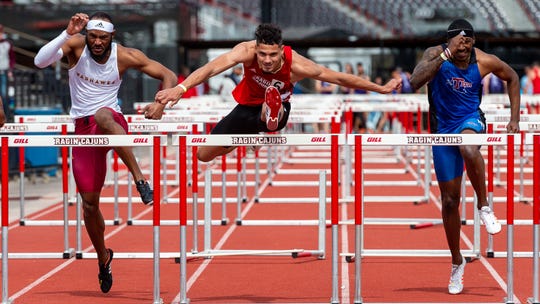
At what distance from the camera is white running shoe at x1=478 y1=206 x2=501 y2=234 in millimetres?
8589

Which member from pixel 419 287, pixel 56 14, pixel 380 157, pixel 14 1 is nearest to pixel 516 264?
pixel 419 287

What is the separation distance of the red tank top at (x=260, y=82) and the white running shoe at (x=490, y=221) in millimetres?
1751

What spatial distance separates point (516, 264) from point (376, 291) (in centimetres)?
190

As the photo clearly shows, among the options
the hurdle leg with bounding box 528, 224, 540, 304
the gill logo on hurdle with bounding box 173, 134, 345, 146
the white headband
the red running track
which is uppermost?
the white headband

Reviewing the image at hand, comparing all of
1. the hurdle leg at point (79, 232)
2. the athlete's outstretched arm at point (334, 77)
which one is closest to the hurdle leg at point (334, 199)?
the athlete's outstretched arm at point (334, 77)

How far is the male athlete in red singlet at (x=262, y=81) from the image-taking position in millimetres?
7530

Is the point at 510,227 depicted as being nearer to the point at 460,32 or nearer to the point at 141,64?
the point at 460,32

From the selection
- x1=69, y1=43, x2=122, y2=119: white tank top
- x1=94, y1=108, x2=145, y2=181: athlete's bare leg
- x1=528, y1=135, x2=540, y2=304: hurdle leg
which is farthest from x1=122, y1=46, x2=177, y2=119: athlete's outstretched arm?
x1=528, y1=135, x2=540, y2=304: hurdle leg

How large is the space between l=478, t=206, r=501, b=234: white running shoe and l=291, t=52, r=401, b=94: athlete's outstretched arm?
4.30 ft

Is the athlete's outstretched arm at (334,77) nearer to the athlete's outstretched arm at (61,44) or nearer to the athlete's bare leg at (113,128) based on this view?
the athlete's bare leg at (113,128)

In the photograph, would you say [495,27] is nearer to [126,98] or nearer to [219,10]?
[219,10]

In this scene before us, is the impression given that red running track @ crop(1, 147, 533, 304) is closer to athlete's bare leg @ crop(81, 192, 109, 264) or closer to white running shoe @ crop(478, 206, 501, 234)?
athlete's bare leg @ crop(81, 192, 109, 264)

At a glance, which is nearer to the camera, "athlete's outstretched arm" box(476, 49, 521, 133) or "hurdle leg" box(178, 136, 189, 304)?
"hurdle leg" box(178, 136, 189, 304)

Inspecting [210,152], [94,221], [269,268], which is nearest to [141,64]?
[210,152]
